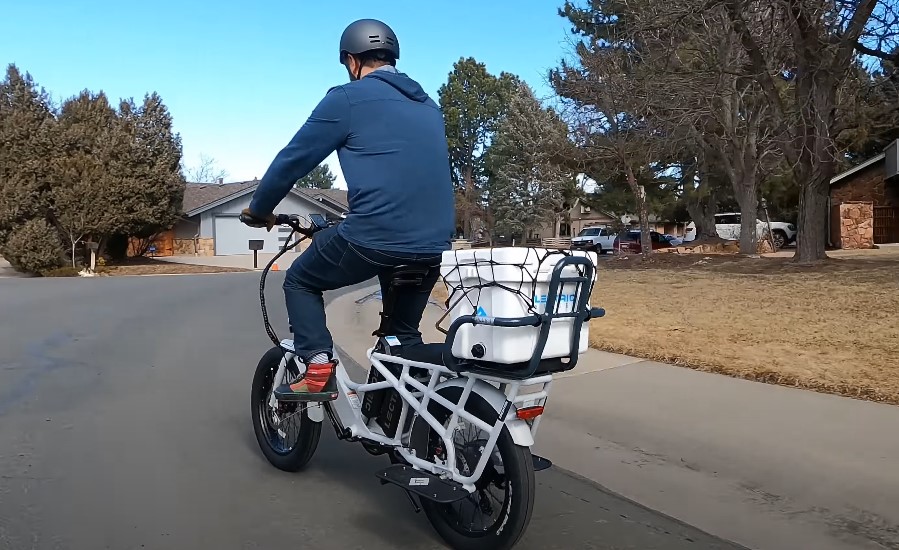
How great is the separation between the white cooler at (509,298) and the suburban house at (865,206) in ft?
113

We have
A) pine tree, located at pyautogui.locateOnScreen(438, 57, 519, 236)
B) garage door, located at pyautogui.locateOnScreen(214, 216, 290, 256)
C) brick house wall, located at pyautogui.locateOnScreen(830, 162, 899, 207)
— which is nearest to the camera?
brick house wall, located at pyautogui.locateOnScreen(830, 162, 899, 207)

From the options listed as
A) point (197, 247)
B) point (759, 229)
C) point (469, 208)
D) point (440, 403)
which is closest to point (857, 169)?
point (759, 229)

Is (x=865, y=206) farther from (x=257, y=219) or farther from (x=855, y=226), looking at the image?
(x=257, y=219)

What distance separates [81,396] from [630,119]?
74.6ft

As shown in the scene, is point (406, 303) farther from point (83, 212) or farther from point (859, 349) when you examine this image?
point (83, 212)

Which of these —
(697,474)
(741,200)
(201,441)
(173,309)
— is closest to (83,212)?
(173,309)

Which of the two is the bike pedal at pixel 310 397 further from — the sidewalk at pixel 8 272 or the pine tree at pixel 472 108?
the pine tree at pixel 472 108

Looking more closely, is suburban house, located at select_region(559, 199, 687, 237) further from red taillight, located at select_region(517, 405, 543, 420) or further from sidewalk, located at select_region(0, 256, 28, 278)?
red taillight, located at select_region(517, 405, 543, 420)

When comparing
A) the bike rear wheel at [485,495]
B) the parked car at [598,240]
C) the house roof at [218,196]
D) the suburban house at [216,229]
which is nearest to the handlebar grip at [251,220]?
the bike rear wheel at [485,495]

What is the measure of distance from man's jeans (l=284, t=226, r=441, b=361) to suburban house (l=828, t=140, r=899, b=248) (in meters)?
34.2

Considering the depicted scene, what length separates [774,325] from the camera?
32.5ft

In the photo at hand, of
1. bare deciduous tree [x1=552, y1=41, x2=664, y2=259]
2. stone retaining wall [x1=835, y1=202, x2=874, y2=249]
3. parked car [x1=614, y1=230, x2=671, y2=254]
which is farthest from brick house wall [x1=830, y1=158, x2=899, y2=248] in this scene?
bare deciduous tree [x1=552, y1=41, x2=664, y2=259]

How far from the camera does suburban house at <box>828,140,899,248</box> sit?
34.1 meters

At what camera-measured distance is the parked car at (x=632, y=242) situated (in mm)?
39156
